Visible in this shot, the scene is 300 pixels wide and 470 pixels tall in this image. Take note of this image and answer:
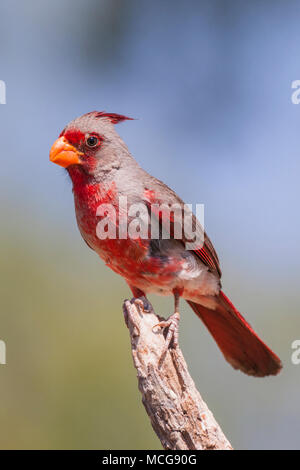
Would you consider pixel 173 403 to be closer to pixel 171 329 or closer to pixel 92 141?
pixel 171 329

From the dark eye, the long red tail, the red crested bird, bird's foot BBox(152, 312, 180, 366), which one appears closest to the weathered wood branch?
bird's foot BBox(152, 312, 180, 366)

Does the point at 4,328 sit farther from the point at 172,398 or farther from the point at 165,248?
the point at 172,398

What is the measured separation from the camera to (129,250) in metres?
4.11

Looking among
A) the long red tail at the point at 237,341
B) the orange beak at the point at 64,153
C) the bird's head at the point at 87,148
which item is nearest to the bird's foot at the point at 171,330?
the long red tail at the point at 237,341

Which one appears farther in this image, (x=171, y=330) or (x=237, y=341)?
(x=237, y=341)

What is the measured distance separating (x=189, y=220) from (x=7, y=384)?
106 inches

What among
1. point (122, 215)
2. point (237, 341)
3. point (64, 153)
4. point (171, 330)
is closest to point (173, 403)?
point (171, 330)

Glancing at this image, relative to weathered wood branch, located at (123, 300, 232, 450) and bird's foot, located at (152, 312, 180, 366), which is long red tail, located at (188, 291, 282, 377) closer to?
bird's foot, located at (152, 312, 180, 366)

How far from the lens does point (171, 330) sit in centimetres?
378

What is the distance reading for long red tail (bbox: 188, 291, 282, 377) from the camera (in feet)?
15.8

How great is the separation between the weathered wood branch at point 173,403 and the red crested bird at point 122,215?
307 millimetres

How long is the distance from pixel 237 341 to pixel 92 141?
193 centimetres
